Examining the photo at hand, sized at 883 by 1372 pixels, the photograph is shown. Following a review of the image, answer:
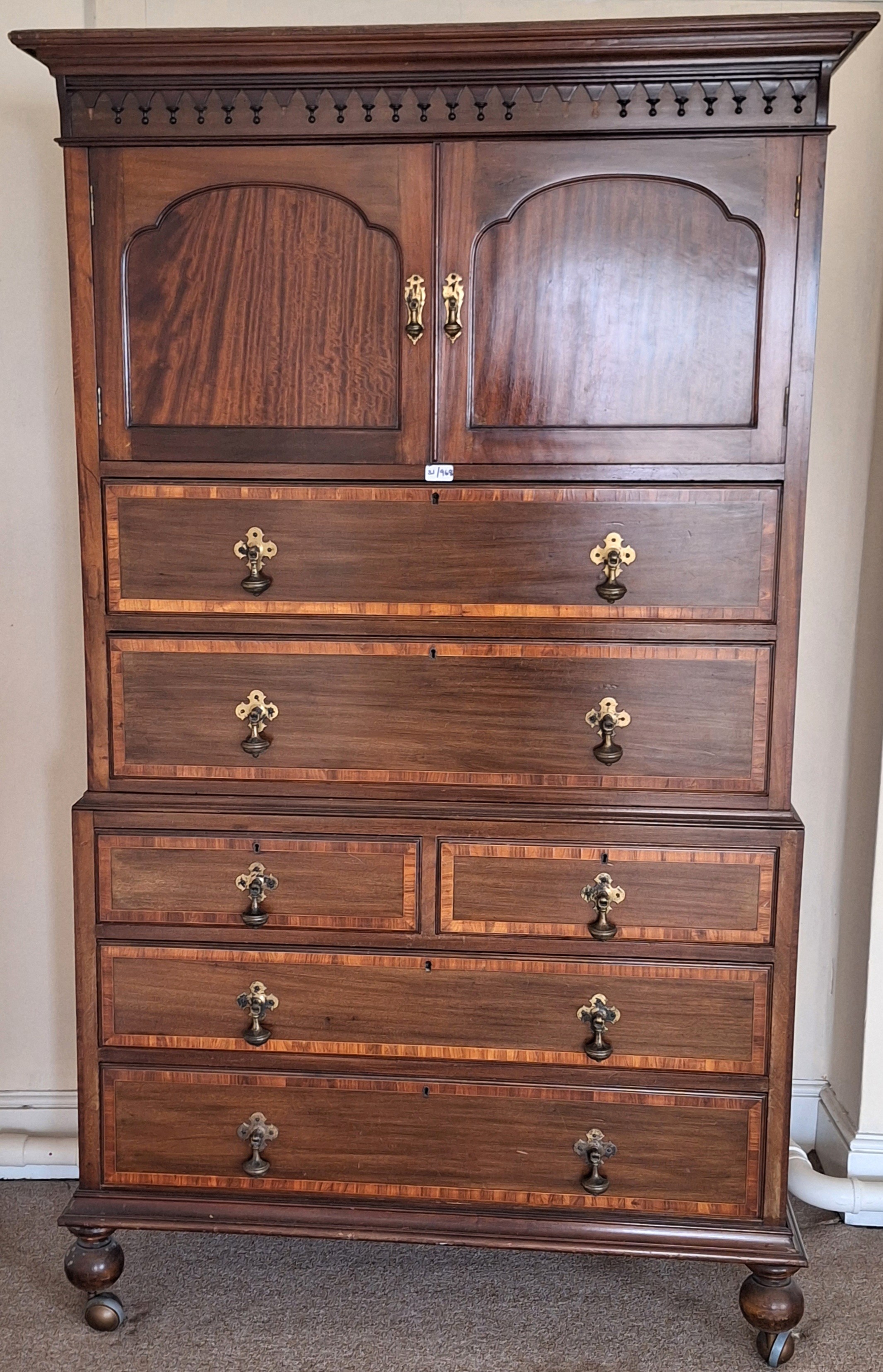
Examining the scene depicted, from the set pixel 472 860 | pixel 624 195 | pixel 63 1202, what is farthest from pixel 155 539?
pixel 63 1202

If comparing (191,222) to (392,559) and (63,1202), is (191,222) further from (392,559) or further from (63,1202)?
(63,1202)

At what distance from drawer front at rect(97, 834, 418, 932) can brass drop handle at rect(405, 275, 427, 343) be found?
0.89m

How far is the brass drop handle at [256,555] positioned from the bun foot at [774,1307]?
1533 millimetres

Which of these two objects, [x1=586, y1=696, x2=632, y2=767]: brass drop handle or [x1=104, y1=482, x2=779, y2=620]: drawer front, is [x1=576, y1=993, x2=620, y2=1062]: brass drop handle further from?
[x1=104, y1=482, x2=779, y2=620]: drawer front

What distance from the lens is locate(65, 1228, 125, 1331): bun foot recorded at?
2.21m

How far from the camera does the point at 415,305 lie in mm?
1926

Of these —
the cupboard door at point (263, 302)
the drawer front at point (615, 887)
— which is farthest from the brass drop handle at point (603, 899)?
the cupboard door at point (263, 302)

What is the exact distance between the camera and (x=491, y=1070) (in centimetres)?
209

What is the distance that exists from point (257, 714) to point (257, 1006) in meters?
0.54

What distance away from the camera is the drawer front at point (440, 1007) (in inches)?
80.4

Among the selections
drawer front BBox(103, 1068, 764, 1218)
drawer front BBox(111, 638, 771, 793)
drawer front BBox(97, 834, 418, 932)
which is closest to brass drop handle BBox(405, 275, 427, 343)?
drawer front BBox(111, 638, 771, 793)

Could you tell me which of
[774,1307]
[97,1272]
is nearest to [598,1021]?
[774,1307]

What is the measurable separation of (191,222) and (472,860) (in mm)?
1217

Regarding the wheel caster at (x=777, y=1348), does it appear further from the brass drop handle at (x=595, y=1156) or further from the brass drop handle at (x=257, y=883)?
the brass drop handle at (x=257, y=883)
